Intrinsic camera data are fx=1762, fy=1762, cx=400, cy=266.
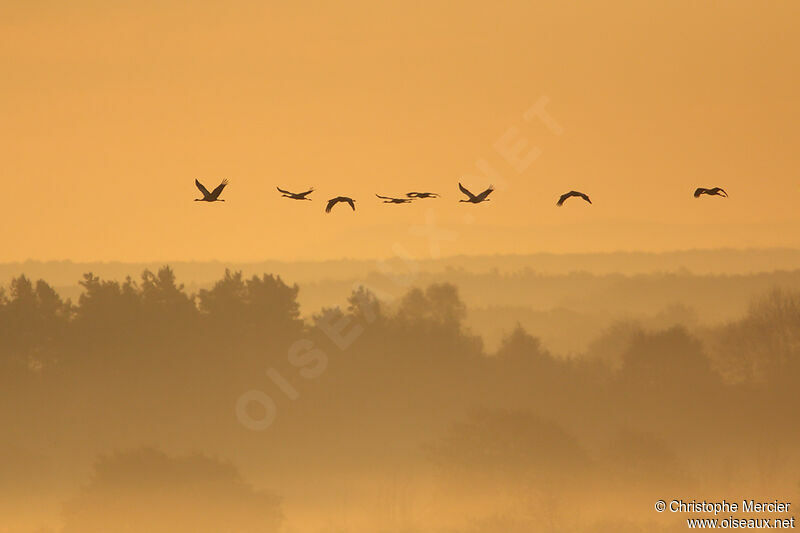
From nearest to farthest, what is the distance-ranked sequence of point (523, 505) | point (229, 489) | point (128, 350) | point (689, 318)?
point (229, 489), point (523, 505), point (128, 350), point (689, 318)

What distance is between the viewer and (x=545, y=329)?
570ft

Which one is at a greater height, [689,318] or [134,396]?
[689,318]

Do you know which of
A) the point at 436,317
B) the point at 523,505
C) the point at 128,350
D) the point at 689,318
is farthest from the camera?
the point at 689,318

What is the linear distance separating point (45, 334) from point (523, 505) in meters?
39.4

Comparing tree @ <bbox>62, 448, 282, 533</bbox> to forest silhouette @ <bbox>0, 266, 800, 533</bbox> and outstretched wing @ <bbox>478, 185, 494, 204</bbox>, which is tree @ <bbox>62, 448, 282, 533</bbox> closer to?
forest silhouette @ <bbox>0, 266, 800, 533</bbox>

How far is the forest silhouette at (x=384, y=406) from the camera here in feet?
398

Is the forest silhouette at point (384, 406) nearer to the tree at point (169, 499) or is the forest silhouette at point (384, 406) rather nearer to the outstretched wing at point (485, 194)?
the tree at point (169, 499)

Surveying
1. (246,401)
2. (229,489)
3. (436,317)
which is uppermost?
(436,317)

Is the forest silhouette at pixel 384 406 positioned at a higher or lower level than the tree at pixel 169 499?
higher

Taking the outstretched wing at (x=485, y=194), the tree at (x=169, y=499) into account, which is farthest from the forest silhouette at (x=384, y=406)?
the outstretched wing at (x=485, y=194)

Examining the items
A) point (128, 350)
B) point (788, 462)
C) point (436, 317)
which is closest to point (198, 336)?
point (128, 350)

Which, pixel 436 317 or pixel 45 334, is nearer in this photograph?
pixel 45 334

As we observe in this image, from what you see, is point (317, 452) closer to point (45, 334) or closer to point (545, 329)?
point (45, 334)

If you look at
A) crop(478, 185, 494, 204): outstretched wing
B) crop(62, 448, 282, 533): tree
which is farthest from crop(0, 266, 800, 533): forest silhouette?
crop(478, 185, 494, 204): outstretched wing
